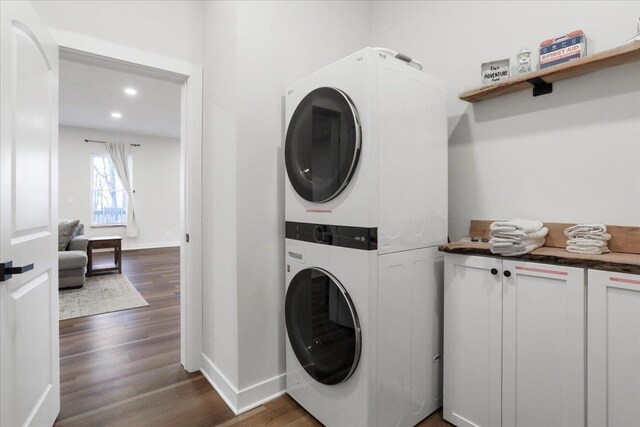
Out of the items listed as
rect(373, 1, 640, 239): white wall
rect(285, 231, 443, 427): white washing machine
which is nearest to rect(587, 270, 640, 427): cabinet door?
rect(373, 1, 640, 239): white wall

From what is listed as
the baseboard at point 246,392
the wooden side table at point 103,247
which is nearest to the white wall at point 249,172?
the baseboard at point 246,392

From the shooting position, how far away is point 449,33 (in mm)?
1918

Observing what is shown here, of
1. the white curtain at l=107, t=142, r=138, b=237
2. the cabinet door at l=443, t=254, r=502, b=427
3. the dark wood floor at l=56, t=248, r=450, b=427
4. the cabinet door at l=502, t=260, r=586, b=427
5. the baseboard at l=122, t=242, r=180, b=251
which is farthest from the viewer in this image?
the baseboard at l=122, t=242, r=180, b=251

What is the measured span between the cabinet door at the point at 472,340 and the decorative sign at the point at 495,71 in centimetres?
94

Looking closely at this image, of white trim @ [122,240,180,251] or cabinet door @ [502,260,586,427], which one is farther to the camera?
white trim @ [122,240,180,251]

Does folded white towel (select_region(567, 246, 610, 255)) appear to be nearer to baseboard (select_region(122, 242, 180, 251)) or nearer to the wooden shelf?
the wooden shelf

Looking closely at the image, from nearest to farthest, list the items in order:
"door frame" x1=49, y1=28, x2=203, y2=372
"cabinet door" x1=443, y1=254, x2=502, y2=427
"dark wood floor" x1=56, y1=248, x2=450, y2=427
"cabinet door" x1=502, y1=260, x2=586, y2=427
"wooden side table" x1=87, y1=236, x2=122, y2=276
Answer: "cabinet door" x1=502, y1=260, x2=586, y2=427
"cabinet door" x1=443, y1=254, x2=502, y2=427
"dark wood floor" x1=56, y1=248, x2=450, y2=427
"door frame" x1=49, y1=28, x2=203, y2=372
"wooden side table" x1=87, y1=236, x2=122, y2=276

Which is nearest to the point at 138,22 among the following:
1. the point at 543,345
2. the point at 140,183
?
the point at 543,345

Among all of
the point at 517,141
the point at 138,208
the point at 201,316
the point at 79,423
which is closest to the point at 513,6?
the point at 517,141

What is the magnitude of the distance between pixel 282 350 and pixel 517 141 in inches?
69.9

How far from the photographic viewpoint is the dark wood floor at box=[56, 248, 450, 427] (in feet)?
5.48

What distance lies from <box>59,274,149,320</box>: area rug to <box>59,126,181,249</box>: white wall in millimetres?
2965

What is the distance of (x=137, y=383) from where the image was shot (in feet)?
6.61

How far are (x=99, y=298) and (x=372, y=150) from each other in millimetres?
3981
